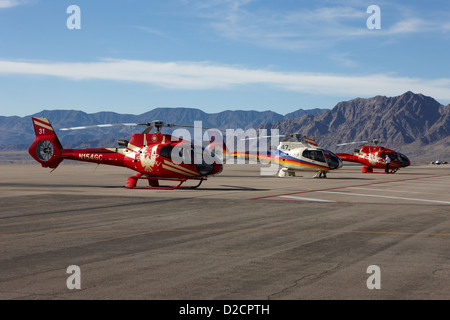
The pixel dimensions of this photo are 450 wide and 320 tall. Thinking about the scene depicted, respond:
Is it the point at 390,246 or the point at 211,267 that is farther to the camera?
the point at 390,246

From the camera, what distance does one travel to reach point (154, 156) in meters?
27.1

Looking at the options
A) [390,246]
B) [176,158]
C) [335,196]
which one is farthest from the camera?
[176,158]

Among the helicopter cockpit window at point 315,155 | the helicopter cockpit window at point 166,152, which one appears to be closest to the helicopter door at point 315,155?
the helicopter cockpit window at point 315,155

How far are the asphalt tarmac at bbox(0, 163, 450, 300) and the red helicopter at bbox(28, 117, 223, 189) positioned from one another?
7796mm

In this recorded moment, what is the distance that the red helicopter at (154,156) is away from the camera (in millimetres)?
26703

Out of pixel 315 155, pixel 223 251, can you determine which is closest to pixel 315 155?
pixel 315 155

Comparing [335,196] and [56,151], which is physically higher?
[56,151]

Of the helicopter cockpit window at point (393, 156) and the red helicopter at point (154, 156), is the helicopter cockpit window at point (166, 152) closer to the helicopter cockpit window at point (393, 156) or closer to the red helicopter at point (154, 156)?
the red helicopter at point (154, 156)

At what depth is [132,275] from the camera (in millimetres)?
8203

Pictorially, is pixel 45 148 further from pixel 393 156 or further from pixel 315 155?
pixel 393 156
